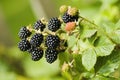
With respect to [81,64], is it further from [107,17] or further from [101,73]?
[107,17]

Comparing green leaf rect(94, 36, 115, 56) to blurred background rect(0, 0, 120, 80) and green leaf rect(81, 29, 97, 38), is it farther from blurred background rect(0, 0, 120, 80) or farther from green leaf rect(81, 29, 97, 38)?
blurred background rect(0, 0, 120, 80)

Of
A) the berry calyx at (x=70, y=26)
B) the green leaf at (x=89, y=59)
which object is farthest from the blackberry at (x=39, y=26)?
the green leaf at (x=89, y=59)

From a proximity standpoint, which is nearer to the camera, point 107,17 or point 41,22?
point 41,22

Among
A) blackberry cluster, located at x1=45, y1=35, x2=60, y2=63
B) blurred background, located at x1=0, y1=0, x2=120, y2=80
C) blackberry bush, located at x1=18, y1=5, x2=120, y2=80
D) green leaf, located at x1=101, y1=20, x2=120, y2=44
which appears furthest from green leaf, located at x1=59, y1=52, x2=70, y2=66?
blurred background, located at x1=0, y1=0, x2=120, y2=80

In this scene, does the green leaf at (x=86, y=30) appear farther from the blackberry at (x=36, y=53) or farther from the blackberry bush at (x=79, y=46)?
the blackberry at (x=36, y=53)

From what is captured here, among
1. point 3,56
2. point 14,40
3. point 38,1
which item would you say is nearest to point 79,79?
point 3,56

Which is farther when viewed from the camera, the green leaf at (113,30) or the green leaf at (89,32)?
the green leaf at (113,30)
